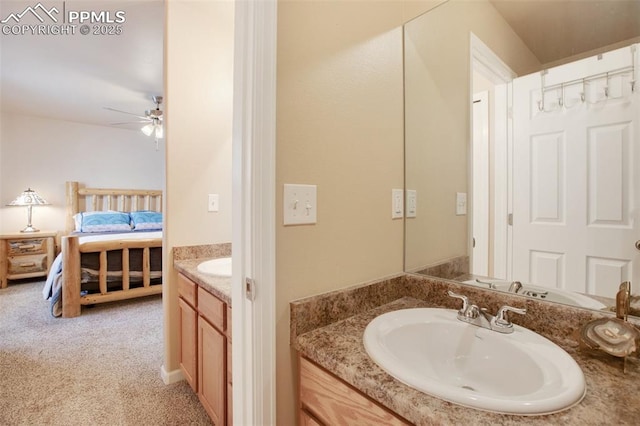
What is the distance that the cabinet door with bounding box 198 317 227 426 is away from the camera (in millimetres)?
1307

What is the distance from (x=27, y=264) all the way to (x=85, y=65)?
2.98 metres

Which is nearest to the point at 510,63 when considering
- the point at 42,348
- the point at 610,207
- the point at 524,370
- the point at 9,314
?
the point at 610,207

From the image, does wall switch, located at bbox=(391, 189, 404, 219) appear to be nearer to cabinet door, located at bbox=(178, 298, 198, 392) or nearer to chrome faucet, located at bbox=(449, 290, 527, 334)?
chrome faucet, located at bbox=(449, 290, 527, 334)

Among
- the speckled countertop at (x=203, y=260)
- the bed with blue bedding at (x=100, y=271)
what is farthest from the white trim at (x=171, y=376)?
the bed with blue bedding at (x=100, y=271)

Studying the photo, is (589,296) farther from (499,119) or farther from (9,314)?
(9,314)

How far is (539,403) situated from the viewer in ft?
1.68

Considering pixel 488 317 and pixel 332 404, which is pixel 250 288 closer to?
pixel 332 404

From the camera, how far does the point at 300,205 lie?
84cm

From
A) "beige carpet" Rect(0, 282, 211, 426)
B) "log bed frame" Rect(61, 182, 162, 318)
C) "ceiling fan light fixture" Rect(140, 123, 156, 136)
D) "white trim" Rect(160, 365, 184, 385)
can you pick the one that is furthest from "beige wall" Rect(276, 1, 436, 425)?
"ceiling fan light fixture" Rect(140, 123, 156, 136)

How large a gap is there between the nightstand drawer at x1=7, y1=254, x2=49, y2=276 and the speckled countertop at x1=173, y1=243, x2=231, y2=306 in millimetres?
3701

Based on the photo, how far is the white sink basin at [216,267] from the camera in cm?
154

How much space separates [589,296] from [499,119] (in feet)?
2.12

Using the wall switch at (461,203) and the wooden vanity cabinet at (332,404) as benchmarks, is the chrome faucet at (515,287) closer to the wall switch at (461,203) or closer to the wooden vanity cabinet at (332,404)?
the wall switch at (461,203)

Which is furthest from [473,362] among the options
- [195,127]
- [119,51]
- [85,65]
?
[85,65]
